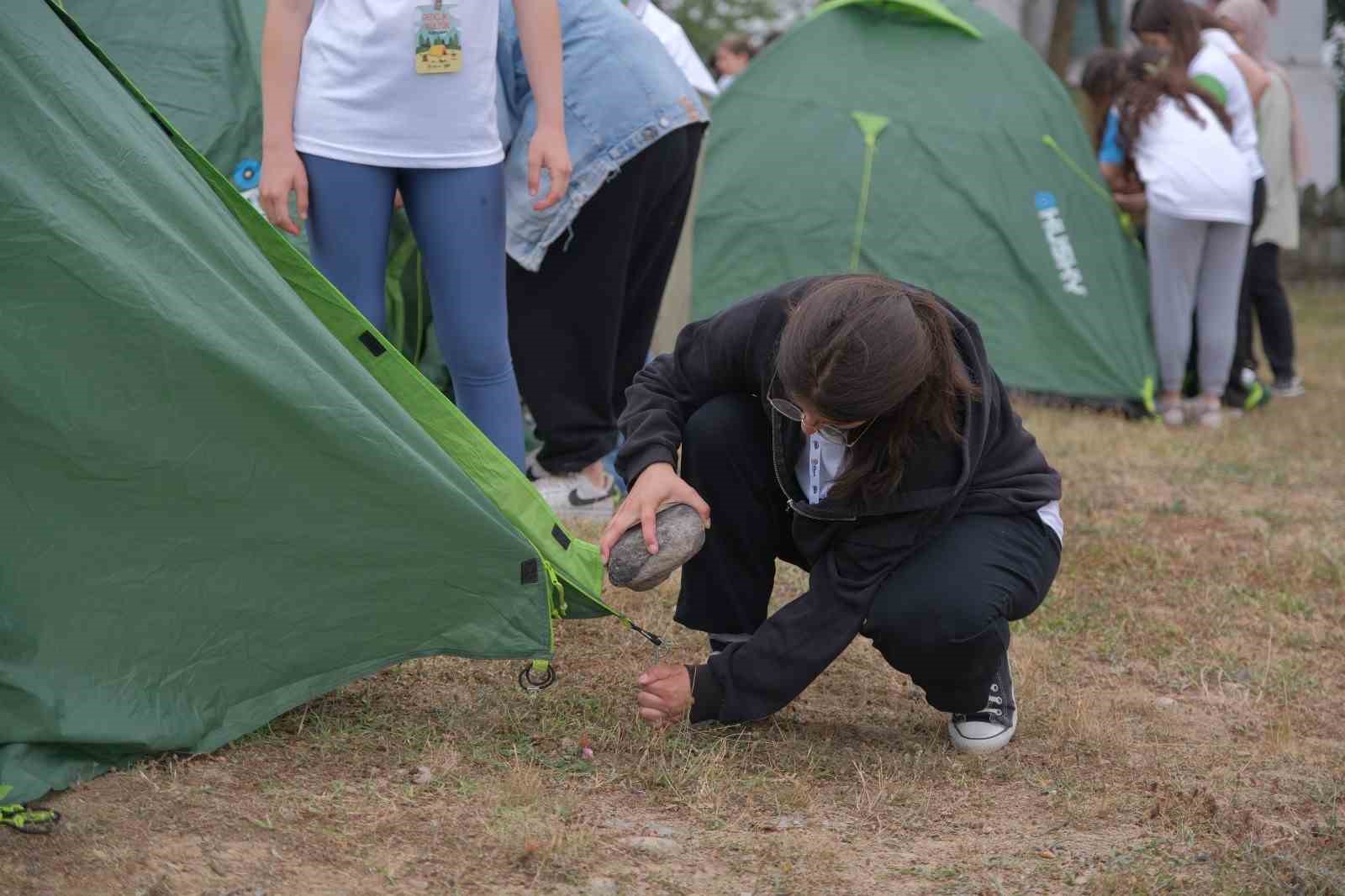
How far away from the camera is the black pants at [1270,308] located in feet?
22.2

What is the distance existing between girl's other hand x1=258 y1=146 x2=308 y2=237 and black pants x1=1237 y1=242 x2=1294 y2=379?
4889mm

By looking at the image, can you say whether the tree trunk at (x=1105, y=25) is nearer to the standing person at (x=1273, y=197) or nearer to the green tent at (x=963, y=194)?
the standing person at (x=1273, y=197)

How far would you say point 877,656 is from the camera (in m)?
3.18

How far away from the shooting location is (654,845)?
2.19m

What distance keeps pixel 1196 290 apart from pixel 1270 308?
90 centimetres

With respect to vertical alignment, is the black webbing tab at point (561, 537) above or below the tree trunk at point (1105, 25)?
above

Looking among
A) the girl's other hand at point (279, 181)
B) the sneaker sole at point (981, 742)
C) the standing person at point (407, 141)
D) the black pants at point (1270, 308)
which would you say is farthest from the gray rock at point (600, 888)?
the black pants at point (1270, 308)

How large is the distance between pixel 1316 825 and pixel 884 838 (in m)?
0.67

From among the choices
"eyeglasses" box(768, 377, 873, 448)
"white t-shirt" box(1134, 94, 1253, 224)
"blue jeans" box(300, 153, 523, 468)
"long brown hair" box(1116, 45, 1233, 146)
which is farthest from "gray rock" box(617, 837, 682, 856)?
"long brown hair" box(1116, 45, 1233, 146)

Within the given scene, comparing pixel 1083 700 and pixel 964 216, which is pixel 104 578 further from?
pixel 964 216

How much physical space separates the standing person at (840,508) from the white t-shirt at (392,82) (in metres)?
0.68

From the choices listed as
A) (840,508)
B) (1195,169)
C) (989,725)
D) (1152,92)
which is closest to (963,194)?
(1152,92)

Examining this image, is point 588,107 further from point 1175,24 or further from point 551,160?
point 1175,24

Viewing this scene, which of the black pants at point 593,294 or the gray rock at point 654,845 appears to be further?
the black pants at point 593,294
